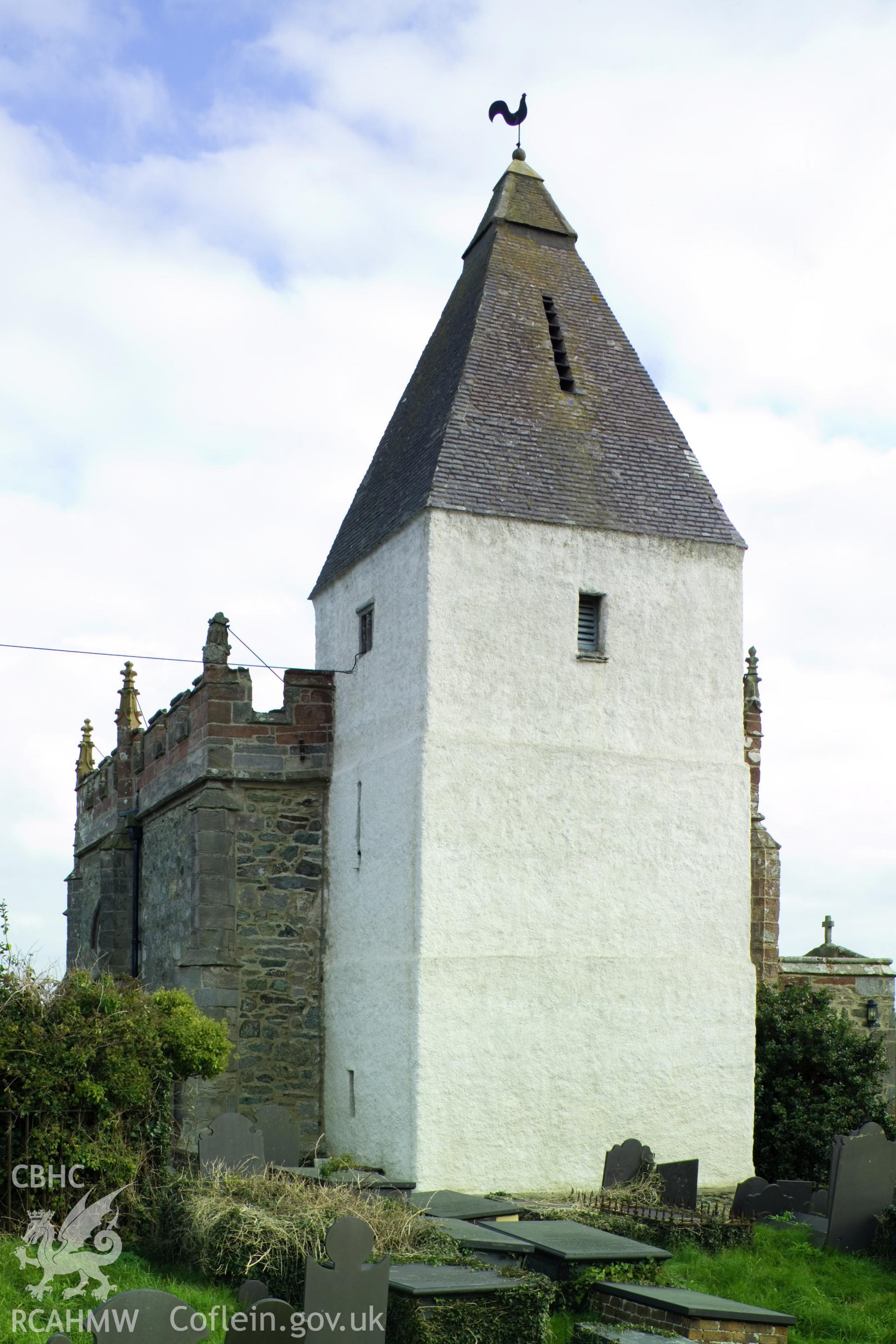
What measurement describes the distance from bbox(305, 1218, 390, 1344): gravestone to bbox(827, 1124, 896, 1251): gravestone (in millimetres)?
6353

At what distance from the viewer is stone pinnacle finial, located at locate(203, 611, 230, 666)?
67.6 ft

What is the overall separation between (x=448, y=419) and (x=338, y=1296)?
40.1 feet

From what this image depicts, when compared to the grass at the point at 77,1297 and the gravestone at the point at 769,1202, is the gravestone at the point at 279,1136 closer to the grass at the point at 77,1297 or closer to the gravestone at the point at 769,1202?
the grass at the point at 77,1297

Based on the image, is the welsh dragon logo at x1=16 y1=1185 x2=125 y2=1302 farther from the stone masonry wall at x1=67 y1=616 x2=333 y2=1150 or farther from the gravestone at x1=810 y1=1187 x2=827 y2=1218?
the gravestone at x1=810 y1=1187 x2=827 y2=1218

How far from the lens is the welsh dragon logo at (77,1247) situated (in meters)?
10.7

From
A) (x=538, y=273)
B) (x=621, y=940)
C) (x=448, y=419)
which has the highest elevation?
(x=538, y=273)

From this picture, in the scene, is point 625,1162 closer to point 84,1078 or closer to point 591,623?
point 84,1078

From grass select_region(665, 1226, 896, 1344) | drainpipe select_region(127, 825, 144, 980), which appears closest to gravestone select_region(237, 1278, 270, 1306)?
grass select_region(665, 1226, 896, 1344)

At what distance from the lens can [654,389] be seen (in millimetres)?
21344

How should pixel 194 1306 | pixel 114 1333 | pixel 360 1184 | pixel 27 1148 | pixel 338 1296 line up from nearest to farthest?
pixel 114 1333
pixel 338 1296
pixel 194 1306
pixel 27 1148
pixel 360 1184

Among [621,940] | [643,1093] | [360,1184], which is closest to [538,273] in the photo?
[621,940]

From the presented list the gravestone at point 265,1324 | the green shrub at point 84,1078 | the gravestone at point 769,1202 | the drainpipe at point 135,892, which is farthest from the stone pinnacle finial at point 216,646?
the gravestone at point 265,1324

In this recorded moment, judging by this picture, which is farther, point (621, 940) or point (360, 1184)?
point (621, 940)

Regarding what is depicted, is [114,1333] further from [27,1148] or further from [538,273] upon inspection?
[538,273]
